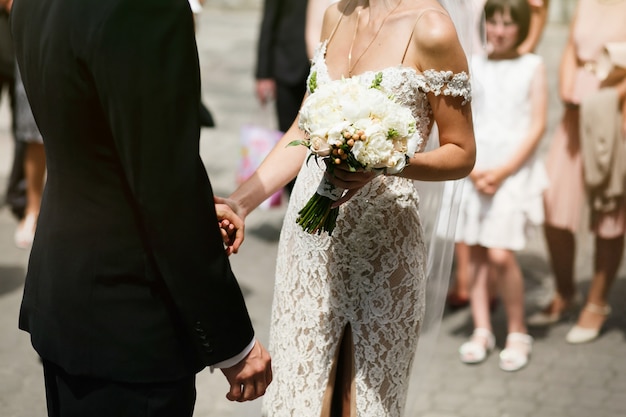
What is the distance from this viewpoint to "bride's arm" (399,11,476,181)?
10.8 ft

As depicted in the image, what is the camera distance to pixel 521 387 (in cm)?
550

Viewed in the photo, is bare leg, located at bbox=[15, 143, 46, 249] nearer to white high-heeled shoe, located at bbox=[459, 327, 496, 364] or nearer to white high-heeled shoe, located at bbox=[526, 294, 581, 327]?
white high-heeled shoe, located at bbox=[459, 327, 496, 364]

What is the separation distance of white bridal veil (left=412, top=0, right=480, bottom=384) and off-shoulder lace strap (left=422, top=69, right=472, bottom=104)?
1.84ft

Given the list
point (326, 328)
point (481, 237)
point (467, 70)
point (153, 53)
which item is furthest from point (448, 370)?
point (153, 53)

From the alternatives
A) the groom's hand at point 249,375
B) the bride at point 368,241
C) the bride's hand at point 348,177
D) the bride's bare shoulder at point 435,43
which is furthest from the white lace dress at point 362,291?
the groom's hand at point 249,375

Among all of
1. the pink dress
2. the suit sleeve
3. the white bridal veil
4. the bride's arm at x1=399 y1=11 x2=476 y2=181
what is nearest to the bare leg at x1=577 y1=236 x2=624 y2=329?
the pink dress

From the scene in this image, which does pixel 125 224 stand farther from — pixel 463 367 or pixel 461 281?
pixel 461 281

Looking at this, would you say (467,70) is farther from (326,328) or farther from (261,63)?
(261,63)

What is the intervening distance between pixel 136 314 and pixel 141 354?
106 millimetres

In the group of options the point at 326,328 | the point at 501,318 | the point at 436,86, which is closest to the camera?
the point at 436,86

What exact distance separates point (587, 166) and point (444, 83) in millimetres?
2798

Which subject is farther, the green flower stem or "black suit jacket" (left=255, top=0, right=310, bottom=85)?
"black suit jacket" (left=255, top=0, right=310, bottom=85)

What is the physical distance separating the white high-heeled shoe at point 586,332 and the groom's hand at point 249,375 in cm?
380

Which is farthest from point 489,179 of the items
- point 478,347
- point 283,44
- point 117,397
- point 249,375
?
point 117,397
